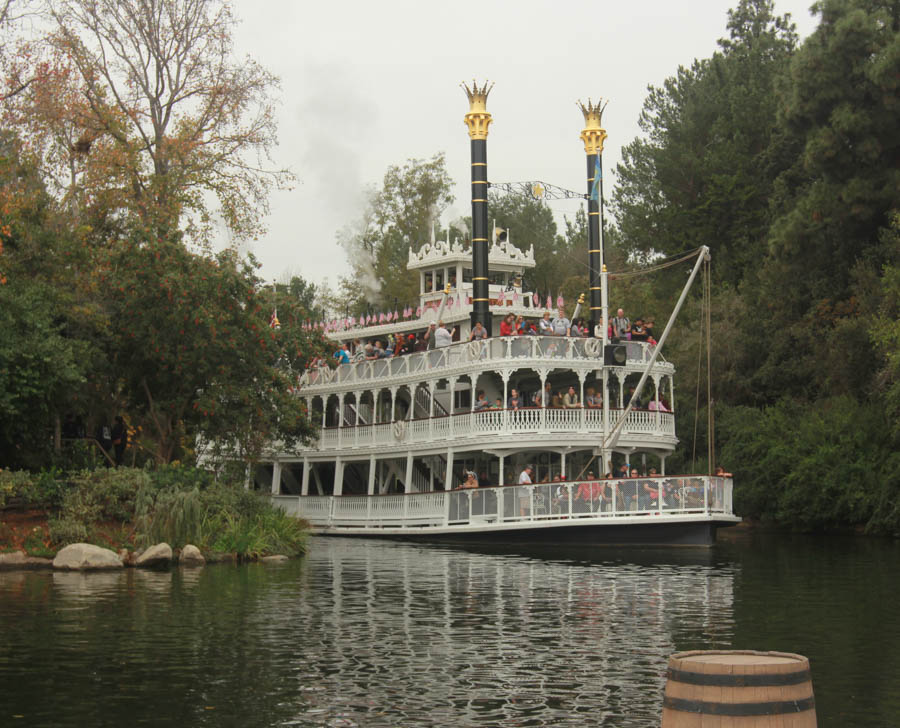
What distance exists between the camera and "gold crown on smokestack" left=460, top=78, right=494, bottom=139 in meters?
40.3

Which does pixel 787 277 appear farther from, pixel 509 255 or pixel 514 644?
pixel 514 644

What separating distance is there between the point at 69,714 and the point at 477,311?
2784 cm

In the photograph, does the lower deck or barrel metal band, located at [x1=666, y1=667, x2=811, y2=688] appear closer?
barrel metal band, located at [x1=666, y1=667, x2=811, y2=688]

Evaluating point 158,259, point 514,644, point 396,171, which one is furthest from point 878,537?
point 396,171

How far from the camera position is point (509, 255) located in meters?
43.1

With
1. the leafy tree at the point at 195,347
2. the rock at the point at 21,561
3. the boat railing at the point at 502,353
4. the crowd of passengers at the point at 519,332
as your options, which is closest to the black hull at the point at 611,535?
the boat railing at the point at 502,353

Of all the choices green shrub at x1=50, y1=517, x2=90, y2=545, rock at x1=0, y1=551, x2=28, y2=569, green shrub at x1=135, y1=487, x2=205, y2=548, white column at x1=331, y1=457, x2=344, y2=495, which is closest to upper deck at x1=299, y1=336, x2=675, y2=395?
white column at x1=331, y1=457, x2=344, y2=495

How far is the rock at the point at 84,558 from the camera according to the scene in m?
25.4

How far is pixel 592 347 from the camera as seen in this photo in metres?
35.2

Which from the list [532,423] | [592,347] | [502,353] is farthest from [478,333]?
[532,423]

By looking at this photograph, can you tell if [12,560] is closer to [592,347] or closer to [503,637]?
[503,637]

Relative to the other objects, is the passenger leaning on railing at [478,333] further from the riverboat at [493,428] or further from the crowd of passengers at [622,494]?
the crowd of passengers at [622,494]

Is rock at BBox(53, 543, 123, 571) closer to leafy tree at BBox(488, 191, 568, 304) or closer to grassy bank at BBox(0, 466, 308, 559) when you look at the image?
grassy bank at BBox(0, 466, 308, 559)

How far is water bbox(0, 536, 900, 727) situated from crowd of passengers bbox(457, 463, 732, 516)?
4.62 metres
